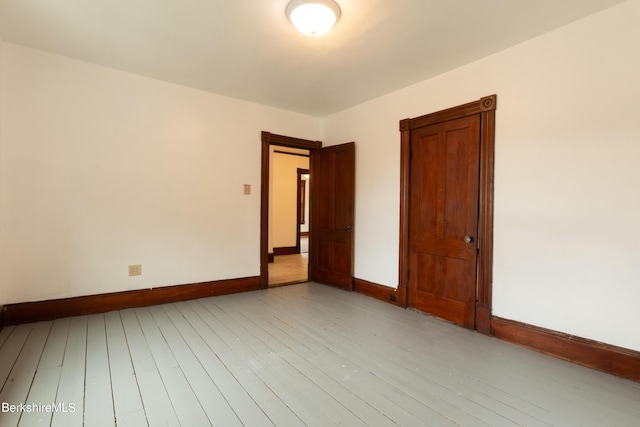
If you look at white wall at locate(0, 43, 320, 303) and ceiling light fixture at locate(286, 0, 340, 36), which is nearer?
ceiling light fixture at locate(286, 0, 340, 36)

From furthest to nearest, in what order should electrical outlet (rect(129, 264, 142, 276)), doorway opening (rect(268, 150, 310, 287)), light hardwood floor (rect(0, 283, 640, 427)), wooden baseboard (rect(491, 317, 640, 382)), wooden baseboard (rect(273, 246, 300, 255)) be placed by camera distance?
wooden baseboard (rect(273, 246, 300, 255))
doorway opening (rect(268, 150, 310, 287))
electrical outlet (rect(129, 264, 142, 276))
wooden baseboard (rect(491, 317, 640, 382))
light hardwood floor (rect(0, 283, 640, 427))

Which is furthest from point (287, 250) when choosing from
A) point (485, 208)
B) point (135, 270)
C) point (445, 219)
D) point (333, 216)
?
point (485, 208)

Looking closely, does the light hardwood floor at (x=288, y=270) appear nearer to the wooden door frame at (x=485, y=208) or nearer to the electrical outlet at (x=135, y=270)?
the electrical outlet at (x=135, y=270)

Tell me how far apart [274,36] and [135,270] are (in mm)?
2870

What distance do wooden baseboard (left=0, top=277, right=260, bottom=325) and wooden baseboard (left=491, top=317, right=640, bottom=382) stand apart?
308 cm

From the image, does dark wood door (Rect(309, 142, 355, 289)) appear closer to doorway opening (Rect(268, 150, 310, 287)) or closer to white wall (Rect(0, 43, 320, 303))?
white wall (Rect(0, 43, 320, 303))

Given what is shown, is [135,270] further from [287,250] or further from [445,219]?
[287,250]

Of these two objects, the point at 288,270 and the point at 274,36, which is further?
the point at 288,270

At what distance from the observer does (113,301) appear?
10.7 ft

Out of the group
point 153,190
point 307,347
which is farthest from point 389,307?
point 153,190

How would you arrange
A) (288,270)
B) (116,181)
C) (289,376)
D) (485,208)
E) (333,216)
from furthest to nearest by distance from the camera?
(288,270), (333,216), (116,181), (485,208), (289,376)

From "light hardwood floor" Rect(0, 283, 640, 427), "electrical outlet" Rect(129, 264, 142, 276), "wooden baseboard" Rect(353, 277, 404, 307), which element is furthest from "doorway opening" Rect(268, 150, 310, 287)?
"light hardwood floor" Rect(0, 283, 640, 427)

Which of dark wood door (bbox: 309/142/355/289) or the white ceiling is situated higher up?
the white ceiling

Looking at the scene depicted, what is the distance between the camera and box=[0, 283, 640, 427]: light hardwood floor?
65.8 inches
